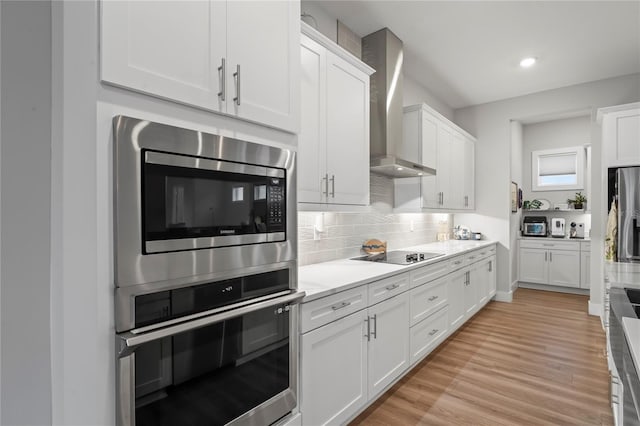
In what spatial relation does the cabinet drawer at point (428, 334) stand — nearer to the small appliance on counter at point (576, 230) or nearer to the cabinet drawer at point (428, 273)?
the cabinet drawer at point (428, 273)

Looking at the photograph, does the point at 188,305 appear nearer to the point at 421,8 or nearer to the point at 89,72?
the point at 89,72

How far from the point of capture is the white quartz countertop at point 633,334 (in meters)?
0.94

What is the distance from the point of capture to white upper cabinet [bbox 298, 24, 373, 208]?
6.36 feet

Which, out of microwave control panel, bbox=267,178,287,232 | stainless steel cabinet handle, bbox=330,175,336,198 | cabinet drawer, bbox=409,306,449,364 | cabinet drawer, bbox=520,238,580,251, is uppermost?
stainless steel cabinet handle, bbox=330,175,336,198

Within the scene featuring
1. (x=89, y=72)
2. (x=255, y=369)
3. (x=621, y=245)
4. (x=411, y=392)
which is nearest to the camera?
(x=89, y=72)

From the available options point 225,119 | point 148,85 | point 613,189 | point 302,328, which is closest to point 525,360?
point 613,189

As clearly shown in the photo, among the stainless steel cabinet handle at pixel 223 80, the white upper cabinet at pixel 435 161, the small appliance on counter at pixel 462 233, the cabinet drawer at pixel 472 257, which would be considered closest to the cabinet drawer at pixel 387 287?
the white upper cabinet at pixel 435 161

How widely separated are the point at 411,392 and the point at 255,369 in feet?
5.10

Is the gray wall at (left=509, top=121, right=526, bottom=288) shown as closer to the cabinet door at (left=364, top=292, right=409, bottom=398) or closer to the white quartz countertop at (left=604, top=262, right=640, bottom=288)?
the white quartz countertop at (left=604, top=262, right=640, bottom=288)

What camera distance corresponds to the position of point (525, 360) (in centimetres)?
290

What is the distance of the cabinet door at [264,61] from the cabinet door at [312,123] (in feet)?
1.25

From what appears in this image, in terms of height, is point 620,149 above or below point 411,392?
above

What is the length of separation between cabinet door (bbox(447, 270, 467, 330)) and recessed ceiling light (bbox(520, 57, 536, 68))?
2.38 meters

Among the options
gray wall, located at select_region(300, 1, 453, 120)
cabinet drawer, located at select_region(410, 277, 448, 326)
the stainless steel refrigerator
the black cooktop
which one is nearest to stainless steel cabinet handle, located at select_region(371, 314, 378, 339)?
cabinet drawer, located at select_region(410, 277, 448, 326)
